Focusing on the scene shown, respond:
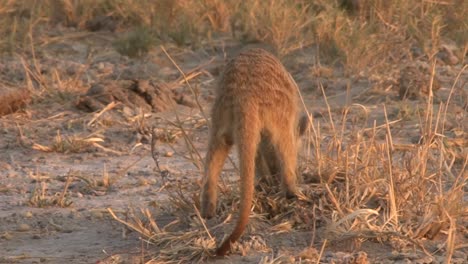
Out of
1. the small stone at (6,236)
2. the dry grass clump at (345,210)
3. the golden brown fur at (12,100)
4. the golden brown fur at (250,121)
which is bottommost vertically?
the small stone at (6,236)

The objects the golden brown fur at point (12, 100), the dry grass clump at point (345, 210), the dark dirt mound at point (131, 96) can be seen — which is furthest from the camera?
the dark dirt mound at point (131, 96)

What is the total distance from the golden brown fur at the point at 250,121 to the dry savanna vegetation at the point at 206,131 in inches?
8.5

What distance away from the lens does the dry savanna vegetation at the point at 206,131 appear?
5.07 m

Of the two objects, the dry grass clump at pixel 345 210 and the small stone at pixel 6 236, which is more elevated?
the dry grass clump at pixel 345 210

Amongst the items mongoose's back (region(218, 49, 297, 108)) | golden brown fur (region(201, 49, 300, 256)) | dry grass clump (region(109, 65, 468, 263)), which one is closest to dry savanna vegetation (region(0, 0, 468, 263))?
dry grass clump (region(109, 65, 468, 263))

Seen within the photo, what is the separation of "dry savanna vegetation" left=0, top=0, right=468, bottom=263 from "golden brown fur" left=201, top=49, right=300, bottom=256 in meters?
0.22

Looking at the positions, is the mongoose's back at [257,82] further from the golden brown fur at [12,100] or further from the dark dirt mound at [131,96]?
the golden brown fur at [12,100]

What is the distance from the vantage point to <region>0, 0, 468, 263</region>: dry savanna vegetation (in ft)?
16.6

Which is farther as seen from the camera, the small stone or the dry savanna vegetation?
the small stone

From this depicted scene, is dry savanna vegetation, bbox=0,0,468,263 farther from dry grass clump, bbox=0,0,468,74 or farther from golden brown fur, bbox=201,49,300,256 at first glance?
golden brown fur, bbox=201,49,300,256

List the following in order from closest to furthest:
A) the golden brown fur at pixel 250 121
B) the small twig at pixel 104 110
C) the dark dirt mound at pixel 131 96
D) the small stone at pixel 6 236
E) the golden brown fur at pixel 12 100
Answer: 1. the golden brown fur at pixel 250 121
2. the small stone at pixel 6 236
3. the small twig at pixel 104 110
4. the golden brown fur at pixel 12 100
5. the dark dirt mound at pixel 131 96

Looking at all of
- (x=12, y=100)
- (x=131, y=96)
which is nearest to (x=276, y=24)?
(x=131, y=96)

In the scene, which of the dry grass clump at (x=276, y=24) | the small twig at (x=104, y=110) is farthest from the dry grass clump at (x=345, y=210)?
the dry grass clump at (x=276, y=24)

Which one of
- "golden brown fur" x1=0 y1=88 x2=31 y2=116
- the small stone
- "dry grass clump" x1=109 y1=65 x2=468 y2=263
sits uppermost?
"dry grass clump" x1=109 y1=65 x2=468 y2=263
